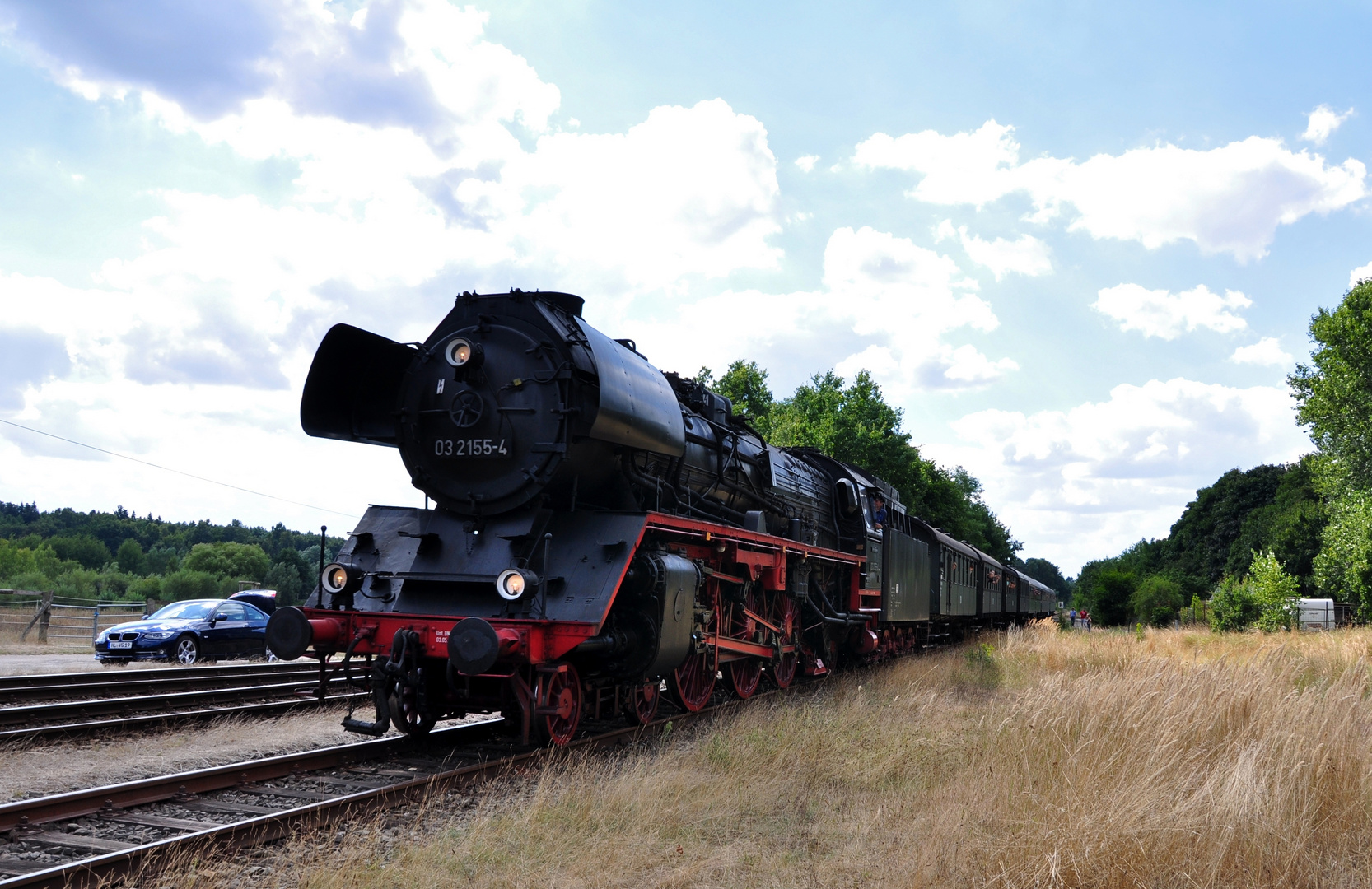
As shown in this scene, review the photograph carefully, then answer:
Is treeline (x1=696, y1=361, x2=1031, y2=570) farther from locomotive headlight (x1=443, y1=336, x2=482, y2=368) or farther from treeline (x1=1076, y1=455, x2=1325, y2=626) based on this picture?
locomotive headlight (x1=443, y1=336, x2=482, y2=368)

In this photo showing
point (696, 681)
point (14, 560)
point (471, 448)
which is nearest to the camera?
point (471, 448)

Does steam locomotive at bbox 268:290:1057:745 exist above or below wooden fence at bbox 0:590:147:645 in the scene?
above

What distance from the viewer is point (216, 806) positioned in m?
5.68

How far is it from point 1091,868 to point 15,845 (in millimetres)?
5397

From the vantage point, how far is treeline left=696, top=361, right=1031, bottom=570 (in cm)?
4391

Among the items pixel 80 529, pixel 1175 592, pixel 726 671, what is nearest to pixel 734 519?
pixel 726 671

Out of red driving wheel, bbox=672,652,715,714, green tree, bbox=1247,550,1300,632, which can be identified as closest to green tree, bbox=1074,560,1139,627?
green tree, bbox=1247,550,1300,632

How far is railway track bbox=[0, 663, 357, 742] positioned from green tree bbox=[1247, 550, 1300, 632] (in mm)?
25235

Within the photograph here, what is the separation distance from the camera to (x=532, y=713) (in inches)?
275

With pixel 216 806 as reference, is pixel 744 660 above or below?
above

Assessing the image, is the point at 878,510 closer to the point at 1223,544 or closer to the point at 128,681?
the point at 128,681

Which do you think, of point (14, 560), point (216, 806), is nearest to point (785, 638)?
point (216, 806)

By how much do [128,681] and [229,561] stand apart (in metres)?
52.1

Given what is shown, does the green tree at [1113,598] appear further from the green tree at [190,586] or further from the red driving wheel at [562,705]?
the red driving wheel at [562,705]
